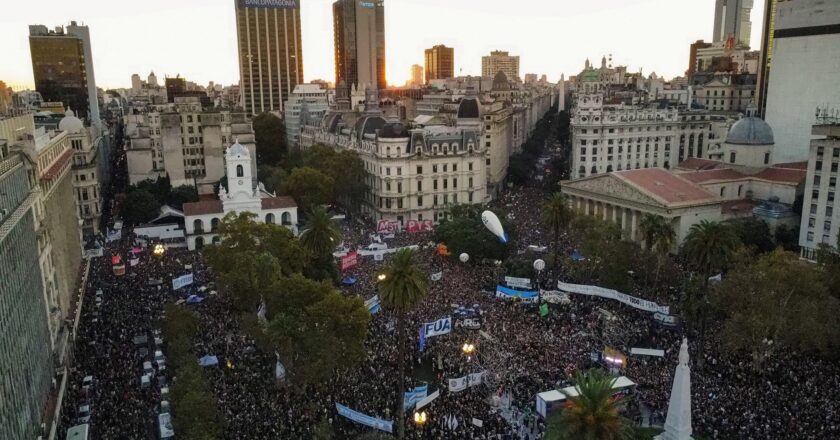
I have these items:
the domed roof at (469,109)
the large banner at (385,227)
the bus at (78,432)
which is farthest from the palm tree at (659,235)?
the domed roof at (469,109)

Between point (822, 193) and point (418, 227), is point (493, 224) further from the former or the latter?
point (822, 193)

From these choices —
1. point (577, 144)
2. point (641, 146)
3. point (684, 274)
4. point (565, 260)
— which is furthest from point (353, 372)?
point (641, 146)

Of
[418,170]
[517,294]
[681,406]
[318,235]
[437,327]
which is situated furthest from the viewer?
[418,170]

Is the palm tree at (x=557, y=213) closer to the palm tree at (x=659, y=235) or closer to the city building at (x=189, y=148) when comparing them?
the palm tree at (x=659, y=235)

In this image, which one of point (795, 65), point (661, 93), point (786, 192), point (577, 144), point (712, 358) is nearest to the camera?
point (712, 358)

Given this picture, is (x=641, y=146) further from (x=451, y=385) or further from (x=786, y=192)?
(x=451, y=385)

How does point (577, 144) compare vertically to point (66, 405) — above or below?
above

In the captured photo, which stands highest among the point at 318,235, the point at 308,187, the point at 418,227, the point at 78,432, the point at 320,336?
the point at 318,235

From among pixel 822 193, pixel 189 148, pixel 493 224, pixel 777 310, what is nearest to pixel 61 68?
pixel 189 148
